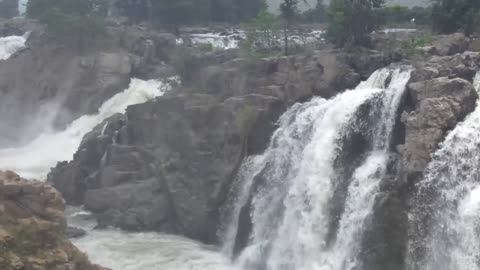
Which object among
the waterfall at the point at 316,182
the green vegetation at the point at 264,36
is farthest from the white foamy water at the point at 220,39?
the waterfall at the point at 316,182

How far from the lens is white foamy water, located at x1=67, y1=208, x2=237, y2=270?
91.4 ft

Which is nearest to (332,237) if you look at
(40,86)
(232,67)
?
(232,67)

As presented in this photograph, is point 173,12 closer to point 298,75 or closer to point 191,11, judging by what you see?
point 191,11

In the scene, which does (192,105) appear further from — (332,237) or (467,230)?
(467,230)

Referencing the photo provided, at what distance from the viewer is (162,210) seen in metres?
33.8

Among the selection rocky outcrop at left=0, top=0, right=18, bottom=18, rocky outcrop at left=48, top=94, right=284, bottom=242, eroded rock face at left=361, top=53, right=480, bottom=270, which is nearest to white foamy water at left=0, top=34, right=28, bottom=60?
rocky outcrop at left=48, top=94, right=284, bottom=242

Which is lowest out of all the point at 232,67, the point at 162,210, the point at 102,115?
the point at 162,210

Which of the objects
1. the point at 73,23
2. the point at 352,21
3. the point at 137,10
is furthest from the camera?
the point at 137,10

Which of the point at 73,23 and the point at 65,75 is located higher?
the point at 73,23

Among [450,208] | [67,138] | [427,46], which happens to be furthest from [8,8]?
[450,208]

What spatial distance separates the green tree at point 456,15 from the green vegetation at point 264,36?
459 inches

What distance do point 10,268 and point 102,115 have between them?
3466 centimetres

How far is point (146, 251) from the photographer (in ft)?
97.6

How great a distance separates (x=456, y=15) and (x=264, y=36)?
1415 centimetres
